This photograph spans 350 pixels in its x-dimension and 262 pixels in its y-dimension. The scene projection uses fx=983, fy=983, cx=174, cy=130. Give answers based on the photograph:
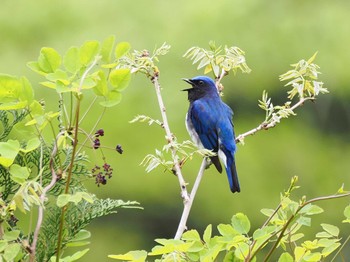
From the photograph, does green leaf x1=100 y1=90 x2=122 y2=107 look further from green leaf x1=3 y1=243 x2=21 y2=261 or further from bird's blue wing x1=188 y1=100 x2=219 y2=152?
bird's blue wing x1=188 y1=100 x2=219 y2=152

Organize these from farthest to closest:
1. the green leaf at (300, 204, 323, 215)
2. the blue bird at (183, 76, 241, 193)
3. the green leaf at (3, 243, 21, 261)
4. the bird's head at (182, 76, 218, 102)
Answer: the bird's head at (182, 76, 218, 102), the blue bird at (183, 76, 241, 193), the green leaf at (300, 204, 323, 215), the green leaf at (3, 243, 21, 261)

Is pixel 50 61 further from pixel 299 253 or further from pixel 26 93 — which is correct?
pixel 299 253

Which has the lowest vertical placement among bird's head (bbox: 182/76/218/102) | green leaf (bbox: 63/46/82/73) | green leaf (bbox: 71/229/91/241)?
green leaf (bbox: 71/229/91/241)

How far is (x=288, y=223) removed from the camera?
1.20m

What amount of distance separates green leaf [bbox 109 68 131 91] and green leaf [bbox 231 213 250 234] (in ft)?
0.76

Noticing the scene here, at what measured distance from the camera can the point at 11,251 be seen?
1133mm

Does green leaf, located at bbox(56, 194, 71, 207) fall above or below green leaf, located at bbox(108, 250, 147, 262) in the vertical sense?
above

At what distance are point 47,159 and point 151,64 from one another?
0.37 meters

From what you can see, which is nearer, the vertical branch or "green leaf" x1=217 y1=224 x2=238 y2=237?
the vertical branch

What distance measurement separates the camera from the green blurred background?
380 inches

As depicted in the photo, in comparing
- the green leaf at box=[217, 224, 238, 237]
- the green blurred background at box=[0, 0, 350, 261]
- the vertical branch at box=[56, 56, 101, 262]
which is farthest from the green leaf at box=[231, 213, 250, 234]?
the green blurred background at box=[0, 0, 350, 261]

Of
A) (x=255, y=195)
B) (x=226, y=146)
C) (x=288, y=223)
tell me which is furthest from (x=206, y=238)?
(x=255, y=195)

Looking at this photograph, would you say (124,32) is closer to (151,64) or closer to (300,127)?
(300,127)

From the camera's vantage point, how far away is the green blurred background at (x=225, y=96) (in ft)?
31.7
